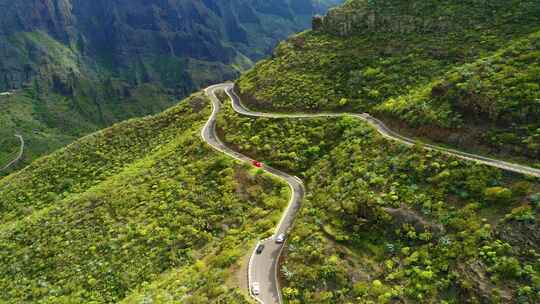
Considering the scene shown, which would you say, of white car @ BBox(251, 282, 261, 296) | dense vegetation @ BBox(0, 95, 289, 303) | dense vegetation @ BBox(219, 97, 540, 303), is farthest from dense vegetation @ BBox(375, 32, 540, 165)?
white car @ BBox(251, 282, 261, 296)

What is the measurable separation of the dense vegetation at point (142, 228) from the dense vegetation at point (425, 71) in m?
18.5

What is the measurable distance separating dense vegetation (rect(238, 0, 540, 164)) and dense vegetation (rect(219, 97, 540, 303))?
6.09 m

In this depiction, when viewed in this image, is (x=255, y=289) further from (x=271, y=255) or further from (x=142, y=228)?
(x=142, y=228)

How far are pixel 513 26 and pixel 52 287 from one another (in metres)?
73.0

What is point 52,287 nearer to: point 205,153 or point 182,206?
point 182,206

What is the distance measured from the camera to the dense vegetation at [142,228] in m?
35.8

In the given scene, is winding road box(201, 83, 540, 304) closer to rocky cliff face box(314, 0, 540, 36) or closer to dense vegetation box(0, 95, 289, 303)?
dense vegetation box(0, 95, 289, 303)

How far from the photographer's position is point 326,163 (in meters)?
43.3

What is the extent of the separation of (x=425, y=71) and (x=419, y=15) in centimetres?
1856

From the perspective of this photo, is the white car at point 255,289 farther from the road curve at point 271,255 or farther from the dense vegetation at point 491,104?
the dense vegetation at point 491,104

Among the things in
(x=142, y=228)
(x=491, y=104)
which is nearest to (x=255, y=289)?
(x=142, y=228)

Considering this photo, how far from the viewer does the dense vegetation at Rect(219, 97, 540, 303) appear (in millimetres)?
23266

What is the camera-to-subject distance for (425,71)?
174 ft

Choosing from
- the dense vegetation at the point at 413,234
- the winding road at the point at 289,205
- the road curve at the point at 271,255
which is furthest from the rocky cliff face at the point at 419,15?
the road curve at the point at 271,255
